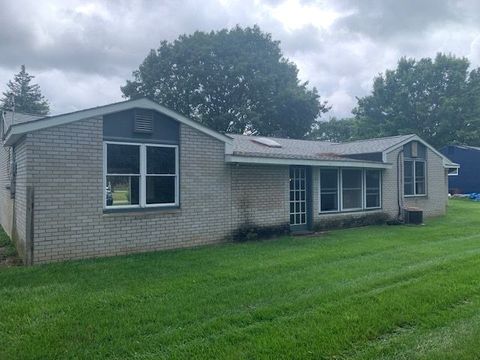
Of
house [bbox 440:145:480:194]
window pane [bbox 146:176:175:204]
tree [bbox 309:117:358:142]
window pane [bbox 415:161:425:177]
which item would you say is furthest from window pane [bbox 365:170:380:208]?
tree [bbox 309:117:358:142]

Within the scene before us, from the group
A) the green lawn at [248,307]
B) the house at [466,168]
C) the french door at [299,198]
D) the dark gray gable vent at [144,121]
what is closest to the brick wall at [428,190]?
the french door at [299,198]

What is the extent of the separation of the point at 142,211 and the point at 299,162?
4.94 meters

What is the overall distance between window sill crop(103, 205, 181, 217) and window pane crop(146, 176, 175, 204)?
15 cm

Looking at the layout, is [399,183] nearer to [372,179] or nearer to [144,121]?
[372,179]

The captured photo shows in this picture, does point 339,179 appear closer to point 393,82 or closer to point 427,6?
point 427,6

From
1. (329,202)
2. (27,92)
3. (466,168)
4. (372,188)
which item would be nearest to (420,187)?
(372,188)

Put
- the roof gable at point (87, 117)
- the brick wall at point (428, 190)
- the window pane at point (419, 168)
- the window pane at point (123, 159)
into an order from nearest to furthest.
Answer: the roof gable at point (87, 117) < the window pane at point (123, 159) < the brick wall at point (428, 190) < the window pane at point (419, 168)

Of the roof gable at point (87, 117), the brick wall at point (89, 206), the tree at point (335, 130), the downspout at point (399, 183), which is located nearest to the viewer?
the roof gable at point (87, 117)

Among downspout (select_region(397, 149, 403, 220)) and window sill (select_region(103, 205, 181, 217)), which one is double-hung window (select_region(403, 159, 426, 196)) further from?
window sill (select_region(103, 205, 181, 217))

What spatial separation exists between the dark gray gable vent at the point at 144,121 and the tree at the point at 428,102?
35.1 m

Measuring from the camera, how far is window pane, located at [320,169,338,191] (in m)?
13.1

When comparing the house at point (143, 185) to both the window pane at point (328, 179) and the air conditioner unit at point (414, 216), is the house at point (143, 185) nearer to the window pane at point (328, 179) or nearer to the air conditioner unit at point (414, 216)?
the window pane at point (328, 179)

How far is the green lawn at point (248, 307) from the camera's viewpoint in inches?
150

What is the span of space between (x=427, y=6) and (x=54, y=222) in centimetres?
1259
